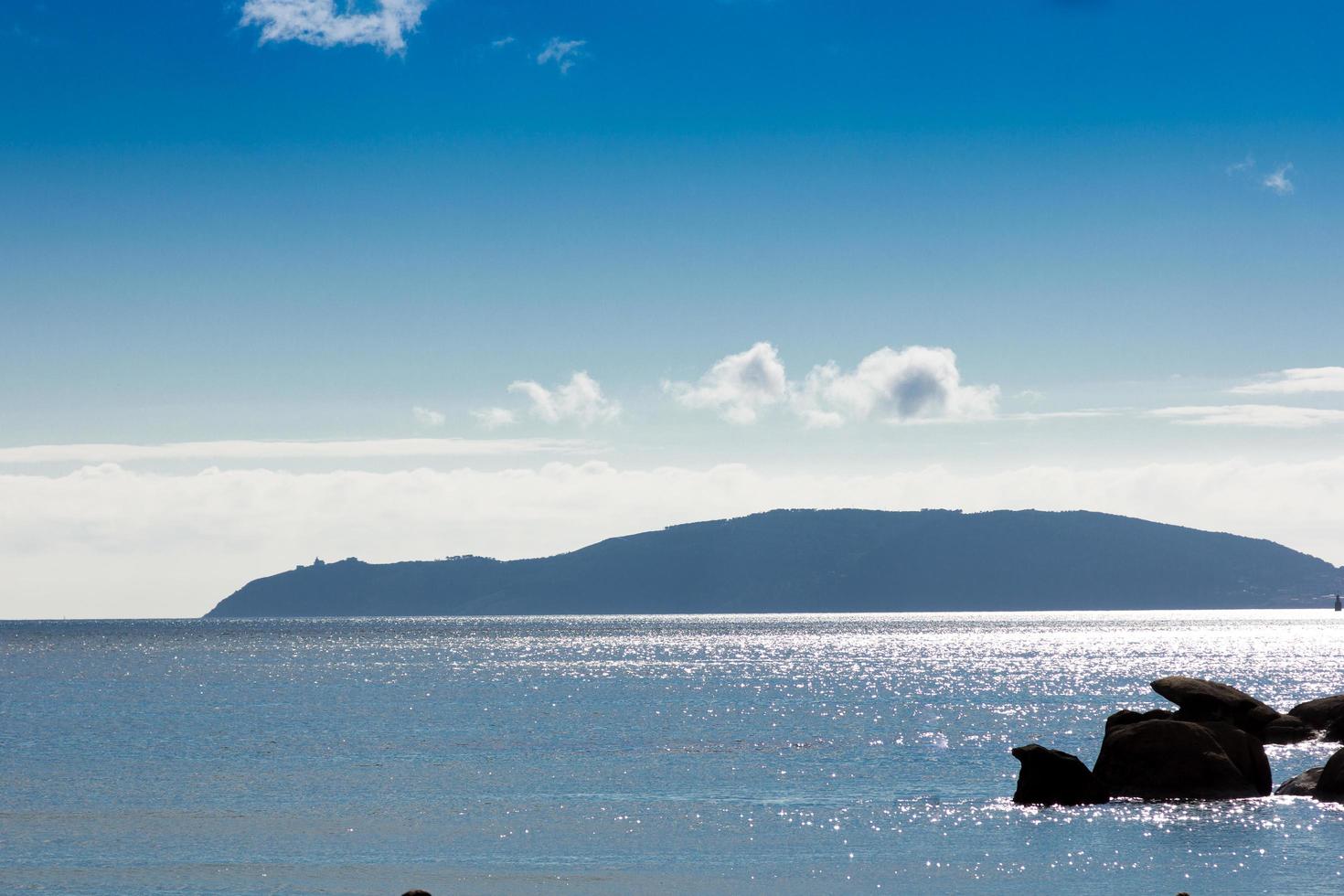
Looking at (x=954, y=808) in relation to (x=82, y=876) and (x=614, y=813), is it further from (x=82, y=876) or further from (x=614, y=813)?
(x=82, y=876)

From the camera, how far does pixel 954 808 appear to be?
158ft

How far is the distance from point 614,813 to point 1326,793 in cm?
2473

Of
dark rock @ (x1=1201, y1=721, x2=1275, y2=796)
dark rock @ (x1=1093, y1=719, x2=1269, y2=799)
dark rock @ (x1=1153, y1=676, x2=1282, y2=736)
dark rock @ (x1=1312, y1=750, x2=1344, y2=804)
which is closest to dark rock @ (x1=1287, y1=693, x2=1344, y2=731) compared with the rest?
dark rock @ (x1=1153, y1=676, x2=1282, y2=736)

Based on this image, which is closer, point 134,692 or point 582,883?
point 582,883

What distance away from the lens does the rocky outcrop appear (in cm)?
5825

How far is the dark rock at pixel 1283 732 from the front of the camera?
64.3 metres

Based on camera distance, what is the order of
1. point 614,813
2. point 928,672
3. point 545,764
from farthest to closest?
point 928,672 → point 545,764 → point 614,813

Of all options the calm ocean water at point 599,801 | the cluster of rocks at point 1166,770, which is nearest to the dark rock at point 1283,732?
the calm ocean water at point 599,801

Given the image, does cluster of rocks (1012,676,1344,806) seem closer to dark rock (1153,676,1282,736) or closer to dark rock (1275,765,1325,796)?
dark rock (1275,765,1325,796)

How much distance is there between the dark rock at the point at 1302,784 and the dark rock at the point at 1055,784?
265 inches

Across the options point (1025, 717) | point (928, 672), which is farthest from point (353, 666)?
point (1025, 717)

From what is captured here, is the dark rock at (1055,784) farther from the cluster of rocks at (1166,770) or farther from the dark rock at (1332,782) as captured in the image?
the dark rock at (1332,782)

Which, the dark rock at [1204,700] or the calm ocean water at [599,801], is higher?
the dark rock at [1204,700]

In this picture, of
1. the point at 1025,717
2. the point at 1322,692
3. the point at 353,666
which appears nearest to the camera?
the point at 1025,717
